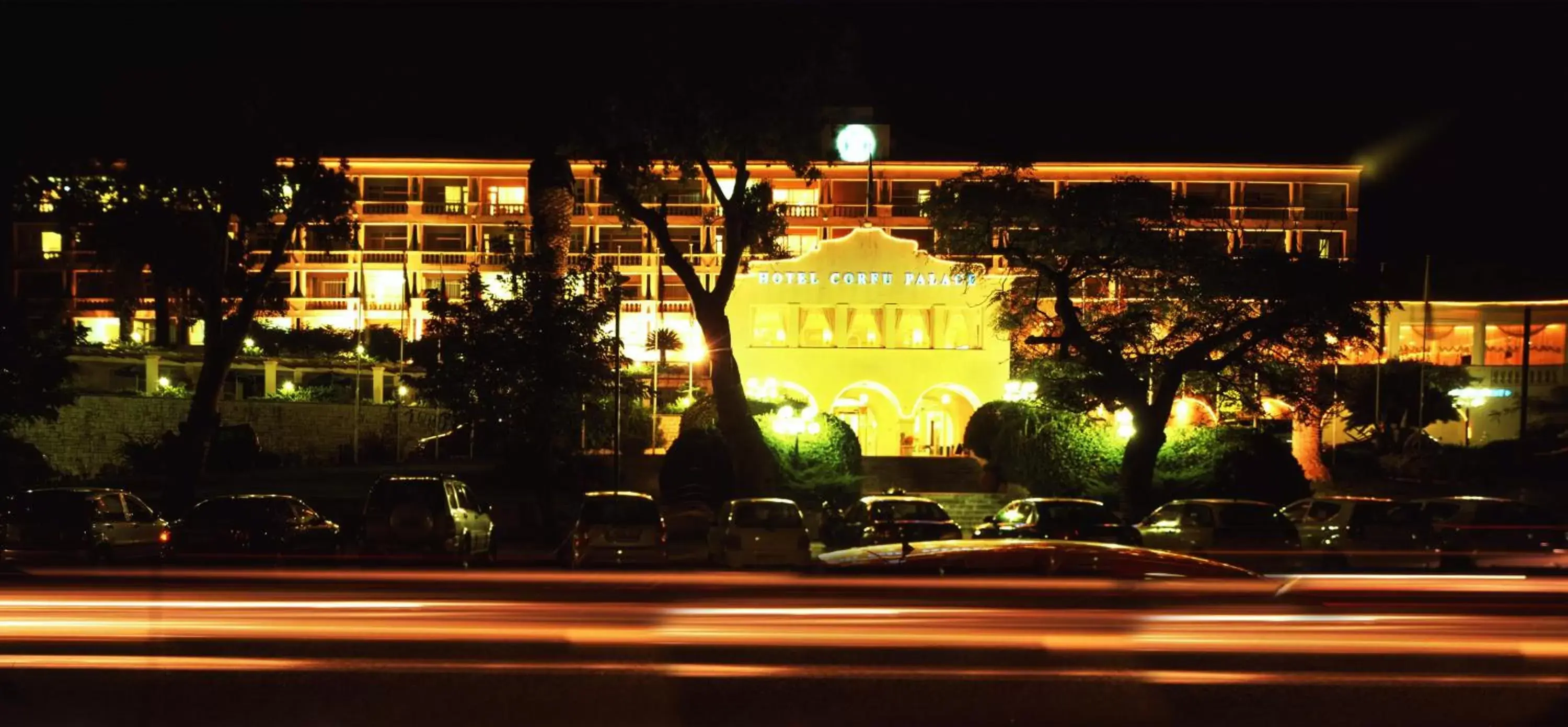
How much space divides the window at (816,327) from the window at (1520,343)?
1368 inches

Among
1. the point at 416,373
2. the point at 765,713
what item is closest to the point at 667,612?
the point at 765,713

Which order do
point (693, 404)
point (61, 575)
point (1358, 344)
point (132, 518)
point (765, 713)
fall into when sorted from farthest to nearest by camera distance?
point (693, 404) < point (1358, 344) < point (132, 518) < point (61, 575) < point (765, 713)

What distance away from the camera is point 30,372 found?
30391mm

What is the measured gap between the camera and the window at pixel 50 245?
Answer: 81938 mm

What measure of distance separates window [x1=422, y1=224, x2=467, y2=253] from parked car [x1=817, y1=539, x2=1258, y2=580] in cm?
7000

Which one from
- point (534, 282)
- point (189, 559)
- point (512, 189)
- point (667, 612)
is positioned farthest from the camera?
point (512, 189)

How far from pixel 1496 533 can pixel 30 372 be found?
1121 inches

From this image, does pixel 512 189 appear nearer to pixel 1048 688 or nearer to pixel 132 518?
pixel 132 518

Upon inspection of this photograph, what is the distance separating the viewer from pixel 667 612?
1115 centimetres

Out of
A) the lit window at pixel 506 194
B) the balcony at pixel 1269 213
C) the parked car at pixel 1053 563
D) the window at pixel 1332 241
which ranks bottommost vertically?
the parked car at pixel 1053 563

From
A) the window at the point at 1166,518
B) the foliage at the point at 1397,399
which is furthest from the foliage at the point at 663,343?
the window at the point at 1166,518

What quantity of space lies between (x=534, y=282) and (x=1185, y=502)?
15268mm

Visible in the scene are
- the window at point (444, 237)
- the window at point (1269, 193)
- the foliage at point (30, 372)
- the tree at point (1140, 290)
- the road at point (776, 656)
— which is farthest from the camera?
the window at point (1269, 193)

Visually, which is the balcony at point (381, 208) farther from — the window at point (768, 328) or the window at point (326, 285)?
the window at point (768, 328)
